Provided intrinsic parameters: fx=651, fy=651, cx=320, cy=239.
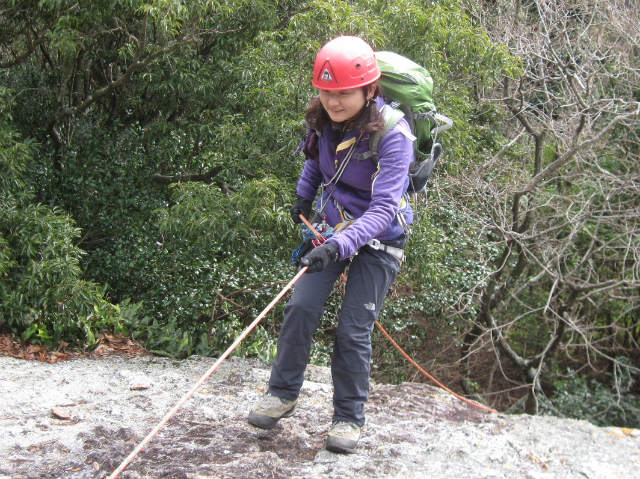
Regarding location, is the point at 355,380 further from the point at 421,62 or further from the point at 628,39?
the point at 628,39

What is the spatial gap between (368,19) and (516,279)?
5.99m

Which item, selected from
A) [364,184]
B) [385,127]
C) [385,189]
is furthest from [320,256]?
[385,127]

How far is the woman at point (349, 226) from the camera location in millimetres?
3131

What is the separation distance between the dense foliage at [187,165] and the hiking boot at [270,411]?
203cm

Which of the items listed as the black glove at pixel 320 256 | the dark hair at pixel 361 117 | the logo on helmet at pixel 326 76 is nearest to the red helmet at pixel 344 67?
the logo on helmet at pixel 326 76

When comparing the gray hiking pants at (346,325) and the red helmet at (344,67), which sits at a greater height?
the red helmet at (344,67)

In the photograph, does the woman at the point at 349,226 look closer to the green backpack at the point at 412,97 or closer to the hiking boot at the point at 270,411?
the hiking boot at the point at 270,411

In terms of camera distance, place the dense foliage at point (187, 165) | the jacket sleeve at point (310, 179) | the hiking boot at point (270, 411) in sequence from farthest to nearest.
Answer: the dense foliage at point (187, 165), the jacket sleeve at point (310, 179), the hiking boot at point (270, 411)

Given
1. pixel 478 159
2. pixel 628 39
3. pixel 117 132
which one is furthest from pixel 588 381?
pixel 117 132

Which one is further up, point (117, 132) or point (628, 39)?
point (628, 39)

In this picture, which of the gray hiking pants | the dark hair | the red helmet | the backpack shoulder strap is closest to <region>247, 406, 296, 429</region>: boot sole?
the gray hiking pants

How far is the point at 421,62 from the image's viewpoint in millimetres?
6082

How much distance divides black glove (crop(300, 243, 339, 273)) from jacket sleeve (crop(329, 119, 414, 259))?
9 centimetres

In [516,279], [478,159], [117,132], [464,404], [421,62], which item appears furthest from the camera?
[516,279]
